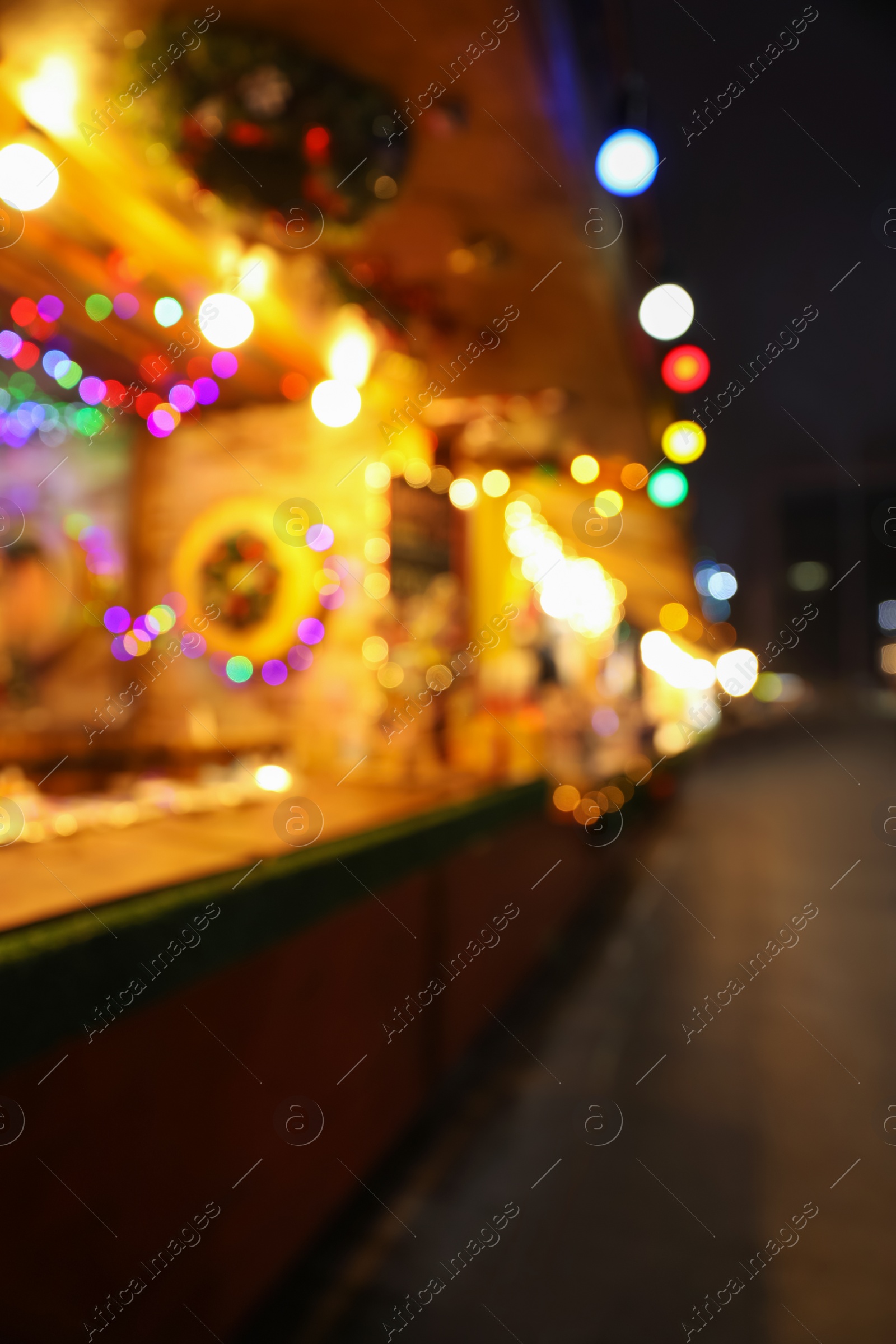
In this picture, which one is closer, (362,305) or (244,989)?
(244,989)

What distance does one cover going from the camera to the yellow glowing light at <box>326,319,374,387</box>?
13.1 ft

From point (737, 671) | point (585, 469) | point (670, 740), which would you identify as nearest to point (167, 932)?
point (585, 469)

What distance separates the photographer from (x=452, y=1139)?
284 cm

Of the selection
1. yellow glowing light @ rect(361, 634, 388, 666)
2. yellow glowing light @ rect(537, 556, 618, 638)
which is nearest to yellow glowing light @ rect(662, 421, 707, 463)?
yellow glowing light @ rect(537, 556, 618, 638)

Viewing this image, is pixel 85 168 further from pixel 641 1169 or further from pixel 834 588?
pixel 834 588

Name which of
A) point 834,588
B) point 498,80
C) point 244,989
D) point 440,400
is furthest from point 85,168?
point 834,588

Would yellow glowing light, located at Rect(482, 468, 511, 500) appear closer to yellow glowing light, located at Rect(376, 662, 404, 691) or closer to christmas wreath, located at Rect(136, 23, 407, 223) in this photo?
yellow glowing light, located at Rect(376, 662, 404, 691)

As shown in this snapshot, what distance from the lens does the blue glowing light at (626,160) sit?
112 inches

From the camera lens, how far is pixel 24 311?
11.3ft

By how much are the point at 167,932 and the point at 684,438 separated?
516 cm

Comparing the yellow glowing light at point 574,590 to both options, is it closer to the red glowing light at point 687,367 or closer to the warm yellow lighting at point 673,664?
the red glowing light at point 687,367

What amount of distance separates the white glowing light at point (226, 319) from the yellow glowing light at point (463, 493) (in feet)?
5.47

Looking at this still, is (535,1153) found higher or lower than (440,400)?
lower

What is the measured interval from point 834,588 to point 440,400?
5249 cm
